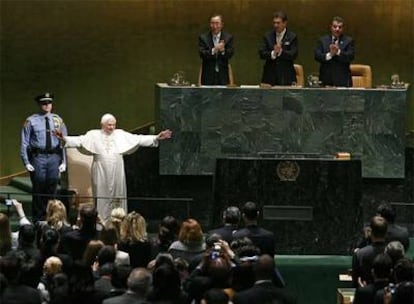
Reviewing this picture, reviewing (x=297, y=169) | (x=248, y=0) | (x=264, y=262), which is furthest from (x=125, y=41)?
(x=264, y=262)

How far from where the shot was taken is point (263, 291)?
8.42m

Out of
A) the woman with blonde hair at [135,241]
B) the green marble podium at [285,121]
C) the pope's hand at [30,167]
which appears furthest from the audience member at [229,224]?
the pope's hand at [30,167]

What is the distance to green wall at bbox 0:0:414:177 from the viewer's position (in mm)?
18312

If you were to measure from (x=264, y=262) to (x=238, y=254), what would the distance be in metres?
0.97

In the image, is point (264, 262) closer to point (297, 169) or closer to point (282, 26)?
point (297, 169)

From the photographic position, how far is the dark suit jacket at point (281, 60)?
14.8 metres

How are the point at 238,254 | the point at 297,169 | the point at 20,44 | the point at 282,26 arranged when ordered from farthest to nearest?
1. the point at 20,44
2. the point at 282,26
3. the point at 297,169
4. the point at 238,254

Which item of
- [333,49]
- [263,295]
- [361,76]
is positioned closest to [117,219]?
[263,295]

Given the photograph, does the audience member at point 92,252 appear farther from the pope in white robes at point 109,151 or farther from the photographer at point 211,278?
the pope in white robes at point 109,151

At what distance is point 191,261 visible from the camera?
987cm

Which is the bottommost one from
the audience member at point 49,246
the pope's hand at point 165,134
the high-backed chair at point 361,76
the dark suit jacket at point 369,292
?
the dark suit jacket at point 369,292

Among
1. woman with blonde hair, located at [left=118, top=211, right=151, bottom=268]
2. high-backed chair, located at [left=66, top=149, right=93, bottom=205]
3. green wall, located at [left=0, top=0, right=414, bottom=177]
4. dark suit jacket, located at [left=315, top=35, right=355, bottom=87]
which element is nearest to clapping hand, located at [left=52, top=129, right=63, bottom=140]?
high-backed chair, located at [left=66, top=149, right=93, bottom=205]

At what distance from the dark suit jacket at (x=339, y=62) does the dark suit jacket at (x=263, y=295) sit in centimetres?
677

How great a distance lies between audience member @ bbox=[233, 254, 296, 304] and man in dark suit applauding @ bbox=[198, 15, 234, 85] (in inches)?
263
